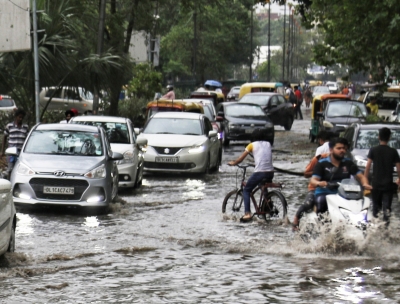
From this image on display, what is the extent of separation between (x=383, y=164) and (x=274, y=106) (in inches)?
1273

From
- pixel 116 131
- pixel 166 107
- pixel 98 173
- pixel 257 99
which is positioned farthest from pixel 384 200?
pixel 257 99

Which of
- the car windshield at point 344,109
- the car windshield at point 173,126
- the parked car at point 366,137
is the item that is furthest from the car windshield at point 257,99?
the parked car at point 366,137

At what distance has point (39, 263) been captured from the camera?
39.9 ft

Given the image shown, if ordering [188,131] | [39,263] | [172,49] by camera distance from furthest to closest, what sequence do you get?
1. [172,49]
2. [188,131]
3. [39,263]

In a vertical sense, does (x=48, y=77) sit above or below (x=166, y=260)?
above

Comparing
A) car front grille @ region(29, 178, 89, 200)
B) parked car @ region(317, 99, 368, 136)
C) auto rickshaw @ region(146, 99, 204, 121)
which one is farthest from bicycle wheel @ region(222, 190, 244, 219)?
parked car @ region(317, 99, 368, 136)

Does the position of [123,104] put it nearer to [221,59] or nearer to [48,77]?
[48,77]

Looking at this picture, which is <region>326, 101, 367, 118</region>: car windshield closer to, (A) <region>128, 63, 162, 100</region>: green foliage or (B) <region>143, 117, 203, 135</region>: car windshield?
(B) <region>143, 117, 203, 135</region>: car windshield

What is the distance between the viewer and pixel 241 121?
3853 centimetres

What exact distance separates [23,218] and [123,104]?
88.4 ft

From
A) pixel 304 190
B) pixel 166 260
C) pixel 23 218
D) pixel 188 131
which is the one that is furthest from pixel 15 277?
pixel 188 131

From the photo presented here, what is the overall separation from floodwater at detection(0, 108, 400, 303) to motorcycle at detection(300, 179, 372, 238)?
0.14 meters

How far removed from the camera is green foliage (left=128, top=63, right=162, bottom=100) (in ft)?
157

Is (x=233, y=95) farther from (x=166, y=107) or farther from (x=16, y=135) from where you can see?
(x=16, y=135)
